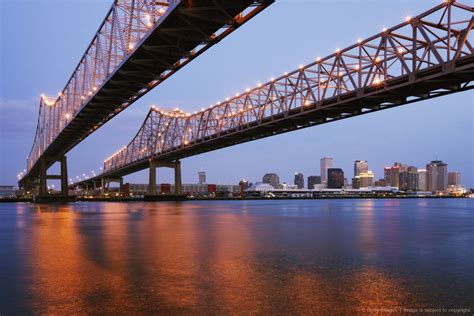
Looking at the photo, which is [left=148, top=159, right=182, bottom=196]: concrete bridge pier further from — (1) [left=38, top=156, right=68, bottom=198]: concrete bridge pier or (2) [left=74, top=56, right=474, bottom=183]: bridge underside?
(2) [left=74, top=56, right=474, bottom=183]: bridge underside

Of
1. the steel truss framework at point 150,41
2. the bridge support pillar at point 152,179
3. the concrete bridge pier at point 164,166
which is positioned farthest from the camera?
the concrete bridge pier at point 164,166

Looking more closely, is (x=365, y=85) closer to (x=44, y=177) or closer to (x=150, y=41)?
(x=150, y=41)

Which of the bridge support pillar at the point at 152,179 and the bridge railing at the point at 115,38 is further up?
the bridge railing at the point at 115,38

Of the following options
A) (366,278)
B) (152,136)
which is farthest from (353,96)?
(152,136)

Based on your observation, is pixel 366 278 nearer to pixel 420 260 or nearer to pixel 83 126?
pixel 420 260

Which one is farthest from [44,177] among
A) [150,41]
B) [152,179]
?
[150,41]

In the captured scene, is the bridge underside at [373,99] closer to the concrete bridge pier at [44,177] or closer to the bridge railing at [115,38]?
the bridge railing at [115,38]

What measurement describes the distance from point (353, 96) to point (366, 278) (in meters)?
38.7

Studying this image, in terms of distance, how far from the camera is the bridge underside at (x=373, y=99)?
3727 centimetres

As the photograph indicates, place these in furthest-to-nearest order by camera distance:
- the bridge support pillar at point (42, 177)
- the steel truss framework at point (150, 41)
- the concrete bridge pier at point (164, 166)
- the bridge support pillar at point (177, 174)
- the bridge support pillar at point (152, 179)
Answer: the bridge support pillar at point (177, 174) < the concrete bridge pier at point (164, 166) < the bridge support pillar at point (152, 179) < the bridge support pillar at point (42, 177) < the steel truss framework at point (150, 41)

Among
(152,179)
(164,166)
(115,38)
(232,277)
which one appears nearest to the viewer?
(232,277)

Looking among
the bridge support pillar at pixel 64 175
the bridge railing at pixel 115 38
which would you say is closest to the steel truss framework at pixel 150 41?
the bridge railing at pixel 115 38

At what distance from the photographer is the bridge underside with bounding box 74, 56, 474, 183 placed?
1467 inches

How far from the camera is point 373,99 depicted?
46.8 m
